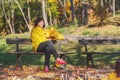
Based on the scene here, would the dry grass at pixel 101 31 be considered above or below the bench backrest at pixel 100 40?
below

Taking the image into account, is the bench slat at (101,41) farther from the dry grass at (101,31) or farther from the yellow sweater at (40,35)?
the dry grass at (101,31)

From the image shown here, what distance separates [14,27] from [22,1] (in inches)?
194

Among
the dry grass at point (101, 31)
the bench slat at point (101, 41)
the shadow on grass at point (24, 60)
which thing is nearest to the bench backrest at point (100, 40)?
the bench slat at point (101, 41)

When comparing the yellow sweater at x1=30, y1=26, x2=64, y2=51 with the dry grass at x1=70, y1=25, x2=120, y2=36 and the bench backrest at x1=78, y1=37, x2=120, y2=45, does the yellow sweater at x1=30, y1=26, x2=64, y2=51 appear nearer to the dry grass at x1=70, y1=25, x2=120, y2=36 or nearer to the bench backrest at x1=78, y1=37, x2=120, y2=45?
the bench backrest at x1=78, y1=37, x2=120, y2=45

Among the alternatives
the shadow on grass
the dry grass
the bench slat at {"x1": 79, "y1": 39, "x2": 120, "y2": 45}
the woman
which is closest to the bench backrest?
the bench slat at {"x1": 79, "y1": 39, "x2": 120, "y2": 45}

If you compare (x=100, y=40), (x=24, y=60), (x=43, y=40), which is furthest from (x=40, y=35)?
(x=24, y=60)

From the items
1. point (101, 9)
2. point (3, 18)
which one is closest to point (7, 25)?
point (3, 18)

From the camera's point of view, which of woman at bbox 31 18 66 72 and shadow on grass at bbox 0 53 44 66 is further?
shadow on grass at bbox 0 53 44 66

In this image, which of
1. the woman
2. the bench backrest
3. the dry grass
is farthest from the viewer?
the dry grass

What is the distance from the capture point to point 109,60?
12.8 meters

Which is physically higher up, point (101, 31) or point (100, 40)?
point (100, 40)

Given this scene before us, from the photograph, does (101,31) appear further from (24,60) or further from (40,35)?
(40,35)

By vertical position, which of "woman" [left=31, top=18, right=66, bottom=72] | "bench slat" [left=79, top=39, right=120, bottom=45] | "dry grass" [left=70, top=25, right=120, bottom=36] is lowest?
"dry grass" [left=70, top=25, right=120, bottom=36]

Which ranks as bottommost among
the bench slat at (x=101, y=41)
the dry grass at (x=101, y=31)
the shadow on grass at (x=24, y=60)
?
the dry grass at (x=101, y=31)
